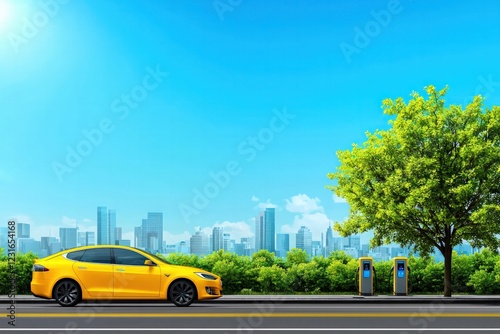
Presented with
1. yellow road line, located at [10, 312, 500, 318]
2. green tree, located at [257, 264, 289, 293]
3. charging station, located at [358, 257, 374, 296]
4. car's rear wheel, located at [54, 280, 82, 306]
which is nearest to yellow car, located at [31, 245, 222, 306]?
car's rear wheel, located at [54, 280, 82, 306]

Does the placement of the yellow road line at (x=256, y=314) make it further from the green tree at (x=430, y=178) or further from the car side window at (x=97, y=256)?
the green tree at (x=430, y=178)

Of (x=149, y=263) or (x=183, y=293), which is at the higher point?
(x=149, y=263)

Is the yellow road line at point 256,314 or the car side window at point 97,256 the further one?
the car side window at point 97,256

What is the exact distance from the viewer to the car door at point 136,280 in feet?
56.7

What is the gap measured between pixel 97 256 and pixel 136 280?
1324mm

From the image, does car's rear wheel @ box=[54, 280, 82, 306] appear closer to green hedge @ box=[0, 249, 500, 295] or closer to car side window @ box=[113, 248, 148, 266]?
car side window @ box=[113, 248, 148, 266]

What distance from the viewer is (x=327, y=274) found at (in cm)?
2630

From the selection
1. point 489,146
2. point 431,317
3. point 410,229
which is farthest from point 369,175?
point 431,317

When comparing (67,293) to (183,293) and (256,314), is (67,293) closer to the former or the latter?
(183,293)

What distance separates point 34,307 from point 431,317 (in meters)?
10.7

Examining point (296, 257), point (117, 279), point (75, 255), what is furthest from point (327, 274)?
point (75, 255)

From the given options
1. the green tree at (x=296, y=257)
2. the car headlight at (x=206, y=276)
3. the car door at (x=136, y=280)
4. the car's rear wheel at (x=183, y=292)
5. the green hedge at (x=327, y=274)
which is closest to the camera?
the car door at (x=136, y=280)

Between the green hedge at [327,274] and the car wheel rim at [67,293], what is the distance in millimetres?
8395
